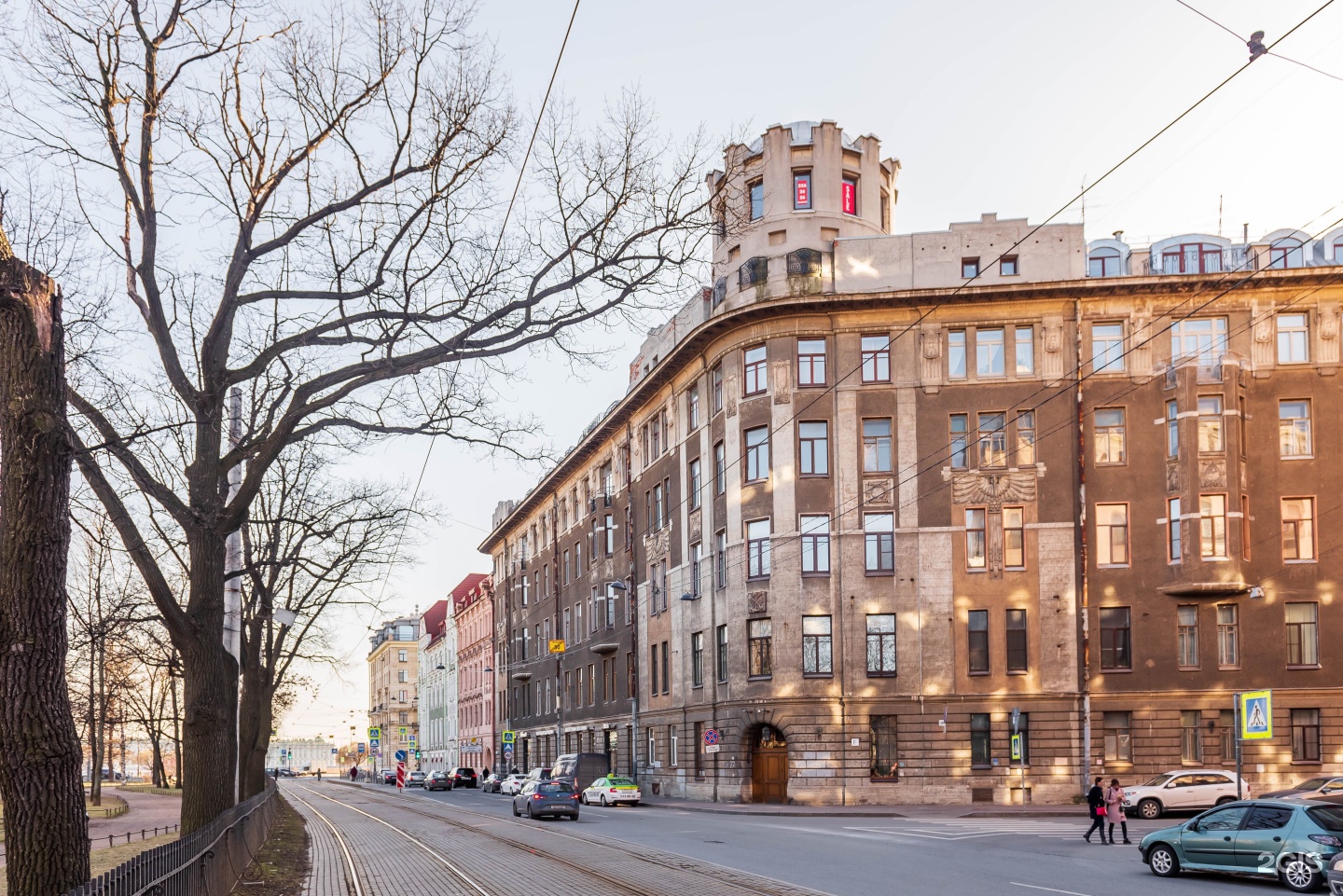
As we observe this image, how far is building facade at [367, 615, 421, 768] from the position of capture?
6319 inches

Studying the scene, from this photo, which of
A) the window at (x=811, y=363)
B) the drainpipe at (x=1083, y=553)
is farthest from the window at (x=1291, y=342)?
the window at (x=811, y=363)

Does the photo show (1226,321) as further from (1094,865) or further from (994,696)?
(1094,865)

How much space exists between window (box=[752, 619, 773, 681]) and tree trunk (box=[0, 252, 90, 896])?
127 ft

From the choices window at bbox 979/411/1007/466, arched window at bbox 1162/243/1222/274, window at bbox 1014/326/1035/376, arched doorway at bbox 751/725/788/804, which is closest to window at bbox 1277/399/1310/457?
arched window at bbox 1162/243/1222/274

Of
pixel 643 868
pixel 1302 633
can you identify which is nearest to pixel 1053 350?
pixel 1302 633

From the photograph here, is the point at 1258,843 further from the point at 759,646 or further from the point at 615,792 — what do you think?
the point at 615,792

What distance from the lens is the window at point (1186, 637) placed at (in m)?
45.0

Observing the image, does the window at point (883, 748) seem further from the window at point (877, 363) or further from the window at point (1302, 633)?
the window at point (1302, 633)

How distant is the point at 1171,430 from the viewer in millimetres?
45531

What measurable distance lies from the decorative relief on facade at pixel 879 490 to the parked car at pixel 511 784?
2291 cm

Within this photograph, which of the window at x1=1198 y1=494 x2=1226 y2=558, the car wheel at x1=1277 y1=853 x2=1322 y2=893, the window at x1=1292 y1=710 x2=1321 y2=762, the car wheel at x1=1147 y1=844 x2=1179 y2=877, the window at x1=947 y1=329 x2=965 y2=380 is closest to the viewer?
the car wheel at x1=1277 y1=853 x2=1322 y2=893

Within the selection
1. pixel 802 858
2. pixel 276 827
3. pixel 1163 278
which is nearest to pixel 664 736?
pixel 276 827

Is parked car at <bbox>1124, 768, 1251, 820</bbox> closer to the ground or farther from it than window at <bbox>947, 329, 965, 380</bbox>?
closer to the ground

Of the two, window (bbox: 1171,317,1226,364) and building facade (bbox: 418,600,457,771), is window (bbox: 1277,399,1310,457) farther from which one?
building facade (bbox: 418,600,457,771)
